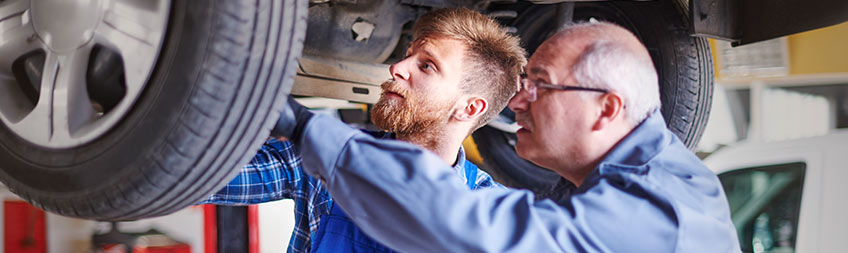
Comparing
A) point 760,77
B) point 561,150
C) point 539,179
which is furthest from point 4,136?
point 760,77

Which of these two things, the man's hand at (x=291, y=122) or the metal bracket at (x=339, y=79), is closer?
the man's hand at (x=291, y=122)

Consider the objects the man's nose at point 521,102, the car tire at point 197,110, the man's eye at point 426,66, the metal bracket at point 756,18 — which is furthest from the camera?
the metal bracket at point 756,18

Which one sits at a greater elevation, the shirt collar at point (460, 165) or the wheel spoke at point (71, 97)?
the wheel spoke at point (71, 97)

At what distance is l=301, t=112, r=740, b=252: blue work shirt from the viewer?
0.71 meters

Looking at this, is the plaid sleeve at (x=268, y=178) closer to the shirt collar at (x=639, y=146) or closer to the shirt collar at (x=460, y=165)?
the shirt collar at (x=460, y=165)

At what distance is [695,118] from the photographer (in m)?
1.70

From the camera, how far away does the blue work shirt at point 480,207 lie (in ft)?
2.33

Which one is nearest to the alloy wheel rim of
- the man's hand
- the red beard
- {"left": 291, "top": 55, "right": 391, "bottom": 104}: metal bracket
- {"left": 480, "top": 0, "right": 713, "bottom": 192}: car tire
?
the man's hand

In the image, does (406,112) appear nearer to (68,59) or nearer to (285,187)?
(285,187)

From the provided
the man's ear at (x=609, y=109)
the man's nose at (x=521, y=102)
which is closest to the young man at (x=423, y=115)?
the man's nose at (x=521, y=102)

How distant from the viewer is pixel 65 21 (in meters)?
0.82

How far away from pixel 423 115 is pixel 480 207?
0.52 metres

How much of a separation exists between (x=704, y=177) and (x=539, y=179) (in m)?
1.18

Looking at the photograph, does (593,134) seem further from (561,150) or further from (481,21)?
(481,21)
